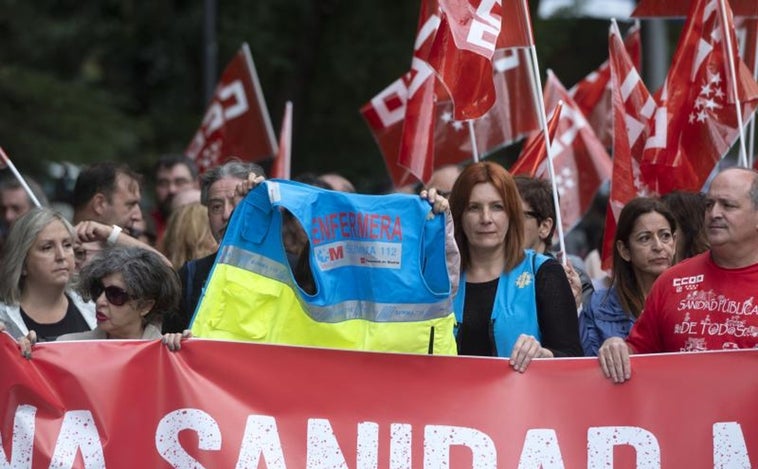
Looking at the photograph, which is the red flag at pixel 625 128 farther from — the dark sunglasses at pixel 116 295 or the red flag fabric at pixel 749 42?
the dark sunglasses at pixel 116 295

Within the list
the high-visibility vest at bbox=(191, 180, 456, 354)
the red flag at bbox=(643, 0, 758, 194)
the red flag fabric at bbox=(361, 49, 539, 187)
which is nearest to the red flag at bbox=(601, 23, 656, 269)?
the red flag at bbox=(643, 0, 758, 194)

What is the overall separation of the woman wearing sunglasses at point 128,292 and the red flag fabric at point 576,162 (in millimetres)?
3631

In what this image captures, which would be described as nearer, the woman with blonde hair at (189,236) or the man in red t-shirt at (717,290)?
the man in red t-shirt at (717,290)

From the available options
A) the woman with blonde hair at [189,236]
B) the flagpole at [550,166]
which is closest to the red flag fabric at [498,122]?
the flagpole at [550,166]

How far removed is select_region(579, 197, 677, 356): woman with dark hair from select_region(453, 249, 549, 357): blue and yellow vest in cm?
66

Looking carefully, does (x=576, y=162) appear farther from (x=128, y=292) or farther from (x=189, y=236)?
(x=128, y=292)

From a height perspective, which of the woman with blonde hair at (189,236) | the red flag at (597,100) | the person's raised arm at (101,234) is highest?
the red flag at (597,100)

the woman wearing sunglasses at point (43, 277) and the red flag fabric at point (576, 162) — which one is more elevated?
the red flag fabric at point (576, 162)

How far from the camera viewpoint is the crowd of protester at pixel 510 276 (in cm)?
586

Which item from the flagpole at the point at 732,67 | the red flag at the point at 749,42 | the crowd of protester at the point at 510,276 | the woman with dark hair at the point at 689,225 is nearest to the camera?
the crowd of protester at the point at 510,276

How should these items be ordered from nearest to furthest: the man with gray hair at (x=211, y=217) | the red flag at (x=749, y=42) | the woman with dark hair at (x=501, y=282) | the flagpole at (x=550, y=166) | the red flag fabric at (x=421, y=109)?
the woman with dark hair at (x=501, y=282) → the man with gray hair at (x=211, y=217) → the flagpole at (x=550, y=166) → the red flag fabric at (x=421, y=109) → the red flag at (x=749, y=42)

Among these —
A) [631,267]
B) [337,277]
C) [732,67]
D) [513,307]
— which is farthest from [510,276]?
[732,67]

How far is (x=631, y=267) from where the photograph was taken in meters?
7.08

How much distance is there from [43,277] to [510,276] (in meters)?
1.99
